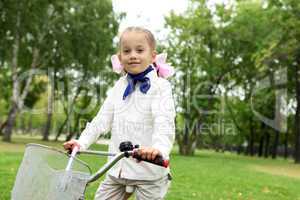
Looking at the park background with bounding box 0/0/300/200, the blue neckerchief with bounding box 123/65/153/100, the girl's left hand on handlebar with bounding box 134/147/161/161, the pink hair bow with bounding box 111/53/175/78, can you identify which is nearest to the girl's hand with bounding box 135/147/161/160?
the girl's left hand on handlebar with bounding box 134/147/161/161

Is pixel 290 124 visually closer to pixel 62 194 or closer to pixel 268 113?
pixel 268 113

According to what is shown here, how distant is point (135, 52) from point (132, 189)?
84 cm

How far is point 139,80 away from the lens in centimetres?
304

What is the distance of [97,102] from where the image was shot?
4188 centimetres

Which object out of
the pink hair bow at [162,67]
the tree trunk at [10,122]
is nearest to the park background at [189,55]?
the tree trunk at [10,122]

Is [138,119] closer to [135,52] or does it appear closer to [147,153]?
[135,52]

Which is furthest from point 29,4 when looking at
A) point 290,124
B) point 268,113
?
point 290,124

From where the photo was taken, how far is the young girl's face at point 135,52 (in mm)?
2898

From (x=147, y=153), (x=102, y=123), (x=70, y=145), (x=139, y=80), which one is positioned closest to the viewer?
(x=147, y=153)

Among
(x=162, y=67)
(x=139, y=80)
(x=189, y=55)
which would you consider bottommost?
(x=139, y=80)

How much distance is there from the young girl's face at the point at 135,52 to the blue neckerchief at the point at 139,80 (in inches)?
1.2

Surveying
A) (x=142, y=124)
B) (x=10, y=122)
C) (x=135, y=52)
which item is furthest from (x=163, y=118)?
(x=10, y=122)

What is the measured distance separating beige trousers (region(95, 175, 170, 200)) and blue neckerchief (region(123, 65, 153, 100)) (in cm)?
53

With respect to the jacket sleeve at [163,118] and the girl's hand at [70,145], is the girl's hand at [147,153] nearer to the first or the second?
the jacket sleeve at [163,118]
